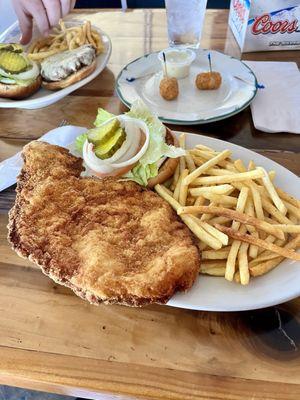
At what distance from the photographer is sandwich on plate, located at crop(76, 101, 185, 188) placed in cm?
138

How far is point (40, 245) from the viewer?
113 centimetres

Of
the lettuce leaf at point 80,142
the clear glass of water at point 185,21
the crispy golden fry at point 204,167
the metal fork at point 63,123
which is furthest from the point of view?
the clear glass of water at point 185,21

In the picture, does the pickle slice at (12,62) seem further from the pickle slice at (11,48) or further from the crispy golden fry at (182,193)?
the crispy golden fry at (182,193)

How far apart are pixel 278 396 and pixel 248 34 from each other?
1802mm

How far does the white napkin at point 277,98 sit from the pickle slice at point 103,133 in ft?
2.04

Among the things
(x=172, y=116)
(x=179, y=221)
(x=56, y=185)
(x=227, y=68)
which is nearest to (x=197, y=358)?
(x=179, y=221)

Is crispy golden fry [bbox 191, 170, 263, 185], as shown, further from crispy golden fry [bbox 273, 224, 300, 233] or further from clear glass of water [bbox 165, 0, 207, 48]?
clear glass of water [bbox 165, 0, 207, 48]

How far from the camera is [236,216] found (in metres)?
1.14

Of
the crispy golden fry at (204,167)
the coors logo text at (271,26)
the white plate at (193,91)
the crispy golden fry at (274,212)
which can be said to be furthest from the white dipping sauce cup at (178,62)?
the crispy golden fry at (274,212)

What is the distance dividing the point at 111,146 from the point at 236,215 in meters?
0.49

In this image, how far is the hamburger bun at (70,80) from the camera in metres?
1.88

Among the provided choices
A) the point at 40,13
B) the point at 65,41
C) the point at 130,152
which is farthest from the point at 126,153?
the point at 40,13

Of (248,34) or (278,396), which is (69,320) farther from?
(248,34)

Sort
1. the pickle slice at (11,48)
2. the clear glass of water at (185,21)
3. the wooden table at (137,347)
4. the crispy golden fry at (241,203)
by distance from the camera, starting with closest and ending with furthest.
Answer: the wooden table at (137,347)
the crispy golden fry at (241,203)
the pickle slice at (11,48)
the clear glass of water at (185,21)
